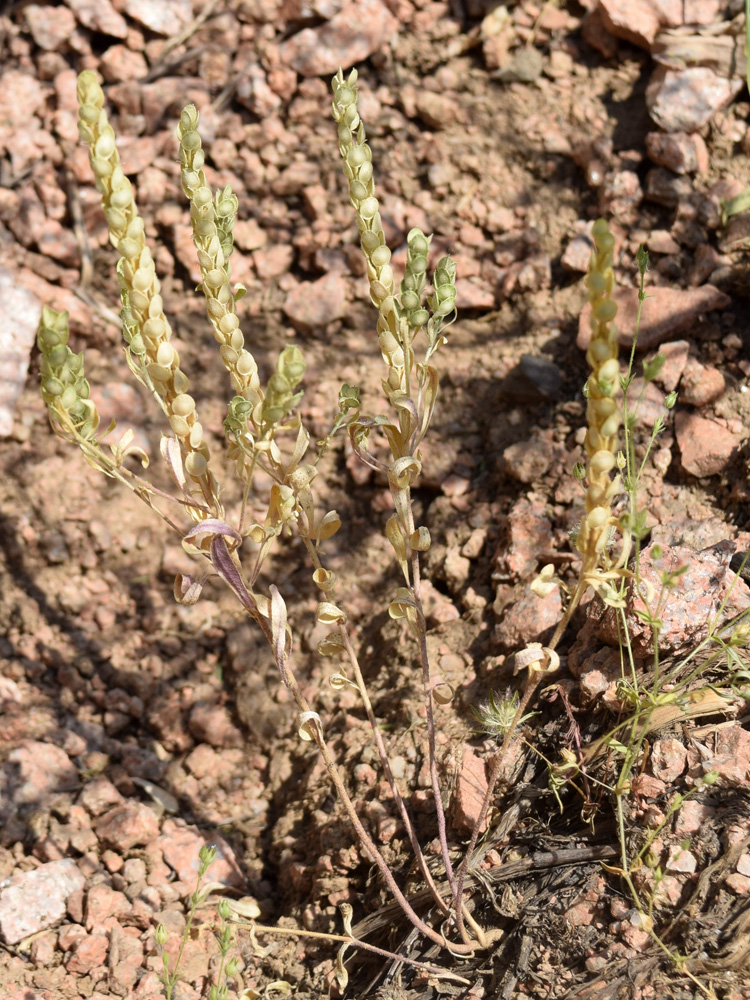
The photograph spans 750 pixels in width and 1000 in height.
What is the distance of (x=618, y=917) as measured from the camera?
1728 millimetres

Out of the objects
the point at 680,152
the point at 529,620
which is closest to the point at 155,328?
the point at 529,620

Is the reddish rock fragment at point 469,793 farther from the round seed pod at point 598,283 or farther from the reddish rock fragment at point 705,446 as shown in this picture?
the round seed pod at point 598,283

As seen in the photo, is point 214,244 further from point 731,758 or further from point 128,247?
point 731,758

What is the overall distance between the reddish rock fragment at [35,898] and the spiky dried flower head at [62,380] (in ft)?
4.29

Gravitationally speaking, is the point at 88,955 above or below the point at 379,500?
below

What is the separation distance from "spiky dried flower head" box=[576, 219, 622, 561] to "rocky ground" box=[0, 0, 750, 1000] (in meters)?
0.62

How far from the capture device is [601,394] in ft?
4.02

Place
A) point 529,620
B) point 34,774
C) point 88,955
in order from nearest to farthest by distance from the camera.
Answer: point 88,955, point 529,620, point 34,774

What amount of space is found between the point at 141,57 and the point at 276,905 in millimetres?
3114

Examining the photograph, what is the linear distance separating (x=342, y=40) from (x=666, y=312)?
5.85ft

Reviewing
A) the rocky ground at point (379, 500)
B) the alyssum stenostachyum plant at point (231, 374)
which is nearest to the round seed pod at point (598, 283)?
the alyssum stenostachyum plant at point (231, 374)

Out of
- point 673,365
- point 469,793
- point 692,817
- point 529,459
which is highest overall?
point 673,365

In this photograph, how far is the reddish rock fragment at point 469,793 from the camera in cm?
197

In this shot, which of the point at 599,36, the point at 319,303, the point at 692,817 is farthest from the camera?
the point at 599,36
